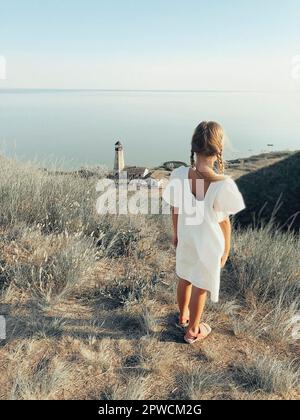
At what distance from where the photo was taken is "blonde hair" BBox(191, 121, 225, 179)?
8.57 ft

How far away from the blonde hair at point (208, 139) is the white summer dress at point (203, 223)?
0.64 feet

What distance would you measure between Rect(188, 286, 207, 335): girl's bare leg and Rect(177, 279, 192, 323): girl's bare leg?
125 millimetres

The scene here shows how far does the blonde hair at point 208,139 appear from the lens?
8.57ft

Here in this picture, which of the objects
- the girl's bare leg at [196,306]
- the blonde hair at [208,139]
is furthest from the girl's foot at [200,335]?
the blonde hair at [208,139]

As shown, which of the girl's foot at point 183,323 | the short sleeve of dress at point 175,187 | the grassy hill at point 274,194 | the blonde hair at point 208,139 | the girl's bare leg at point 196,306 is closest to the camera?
the blonde hair at point 208,139

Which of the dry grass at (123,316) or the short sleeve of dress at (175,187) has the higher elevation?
the short sleeve of dress at (175,187)

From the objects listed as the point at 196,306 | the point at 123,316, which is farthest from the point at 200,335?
the point at 123,316

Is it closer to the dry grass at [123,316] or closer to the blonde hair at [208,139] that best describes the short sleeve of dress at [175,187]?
the blonde hair at [208,139]

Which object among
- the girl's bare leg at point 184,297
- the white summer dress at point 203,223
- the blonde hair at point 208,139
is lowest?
the girl's bare leg at point 184,297

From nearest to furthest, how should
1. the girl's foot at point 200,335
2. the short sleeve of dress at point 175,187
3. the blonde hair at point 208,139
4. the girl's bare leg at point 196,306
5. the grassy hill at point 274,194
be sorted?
the blonde hair at point 208,139
the short sleeve of dress at point 175,187
the girl's bare leg at point 196,306
the girl's foot at point 200,335
the grassy hill at point 274,194

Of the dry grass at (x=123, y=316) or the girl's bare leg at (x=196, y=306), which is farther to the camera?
the girl's bare leg at (x=196, y=306)

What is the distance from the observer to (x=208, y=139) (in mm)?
2611

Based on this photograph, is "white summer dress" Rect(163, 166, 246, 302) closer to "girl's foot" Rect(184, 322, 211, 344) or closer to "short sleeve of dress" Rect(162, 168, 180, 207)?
"short sleeve of dress" Rect(162, 168, 180, 207)

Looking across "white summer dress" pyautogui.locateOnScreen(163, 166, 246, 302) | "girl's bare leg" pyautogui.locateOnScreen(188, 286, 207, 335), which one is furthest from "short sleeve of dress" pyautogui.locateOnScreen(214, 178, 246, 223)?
"girl's bare leg" pyautogui.locateOnScreen(188, 286, 207, 335)
